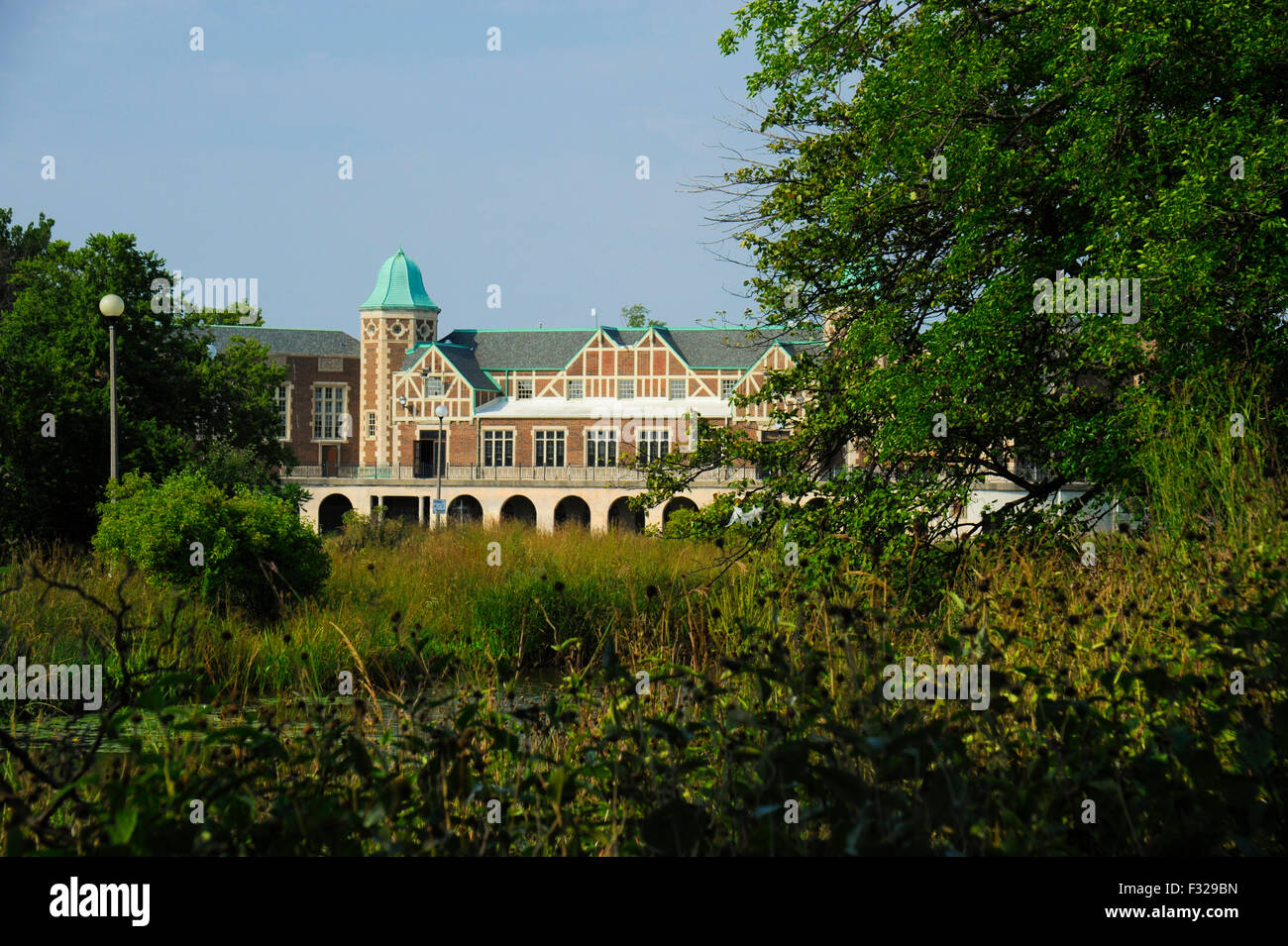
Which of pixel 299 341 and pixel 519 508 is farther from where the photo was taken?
pixel 299 341

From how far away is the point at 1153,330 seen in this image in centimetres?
908

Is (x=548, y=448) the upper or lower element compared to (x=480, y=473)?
upper

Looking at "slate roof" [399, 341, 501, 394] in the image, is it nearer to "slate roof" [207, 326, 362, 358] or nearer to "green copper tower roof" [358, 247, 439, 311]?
"green copper tower roof" [358, 247, 439, 311]

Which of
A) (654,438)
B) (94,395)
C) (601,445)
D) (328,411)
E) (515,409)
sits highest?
(328,411)

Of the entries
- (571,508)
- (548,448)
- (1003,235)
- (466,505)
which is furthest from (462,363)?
(1003,235)

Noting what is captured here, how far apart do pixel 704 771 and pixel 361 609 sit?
10.1m

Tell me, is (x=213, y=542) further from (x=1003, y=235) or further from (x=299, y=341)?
(x=299, y=341)

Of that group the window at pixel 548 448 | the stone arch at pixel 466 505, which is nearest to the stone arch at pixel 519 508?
the stone arch at pixel 466 505

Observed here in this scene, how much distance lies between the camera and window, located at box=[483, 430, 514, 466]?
57906mm

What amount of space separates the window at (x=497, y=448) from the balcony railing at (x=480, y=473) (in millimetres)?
1809

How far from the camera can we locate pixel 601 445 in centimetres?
5669

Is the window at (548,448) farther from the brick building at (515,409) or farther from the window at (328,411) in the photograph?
the window at (328,411)

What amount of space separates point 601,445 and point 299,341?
24346mm
